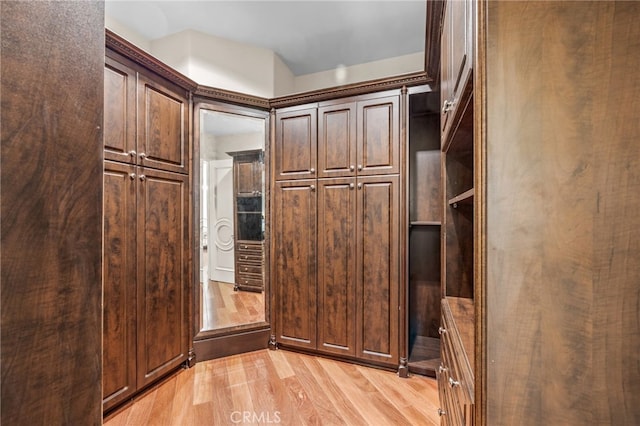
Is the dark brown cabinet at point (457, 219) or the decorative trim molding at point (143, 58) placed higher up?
the decorative trim molding at point (143, 58)

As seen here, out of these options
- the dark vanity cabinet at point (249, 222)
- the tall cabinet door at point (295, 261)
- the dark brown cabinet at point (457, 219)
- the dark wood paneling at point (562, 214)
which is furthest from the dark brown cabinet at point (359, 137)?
the dark wood paneling at point (562, 214)

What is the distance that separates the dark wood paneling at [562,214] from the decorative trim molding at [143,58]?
195 centimetres

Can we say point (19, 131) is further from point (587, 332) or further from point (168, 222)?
point (168, 222)

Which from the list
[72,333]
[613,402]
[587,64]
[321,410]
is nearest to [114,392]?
[321,410]

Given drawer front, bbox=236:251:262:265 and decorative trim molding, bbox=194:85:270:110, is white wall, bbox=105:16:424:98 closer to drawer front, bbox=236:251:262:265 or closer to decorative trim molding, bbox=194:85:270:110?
decorative trim molding, bbox=194:85:270:110

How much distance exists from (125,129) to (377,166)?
1.68 metres

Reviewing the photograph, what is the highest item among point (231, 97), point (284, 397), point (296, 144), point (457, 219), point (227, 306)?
point (231, 97)

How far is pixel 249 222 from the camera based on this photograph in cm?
263

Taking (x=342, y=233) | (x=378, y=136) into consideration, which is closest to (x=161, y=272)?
(x=342, y=233)

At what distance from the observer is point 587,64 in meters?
0.61

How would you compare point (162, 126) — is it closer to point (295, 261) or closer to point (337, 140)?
point (337, 140)

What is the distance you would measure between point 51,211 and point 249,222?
6.87ft

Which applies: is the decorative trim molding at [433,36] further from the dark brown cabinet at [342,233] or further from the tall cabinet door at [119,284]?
the tall cabinet door at [119,284]

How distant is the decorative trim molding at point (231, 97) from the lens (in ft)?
7.78
